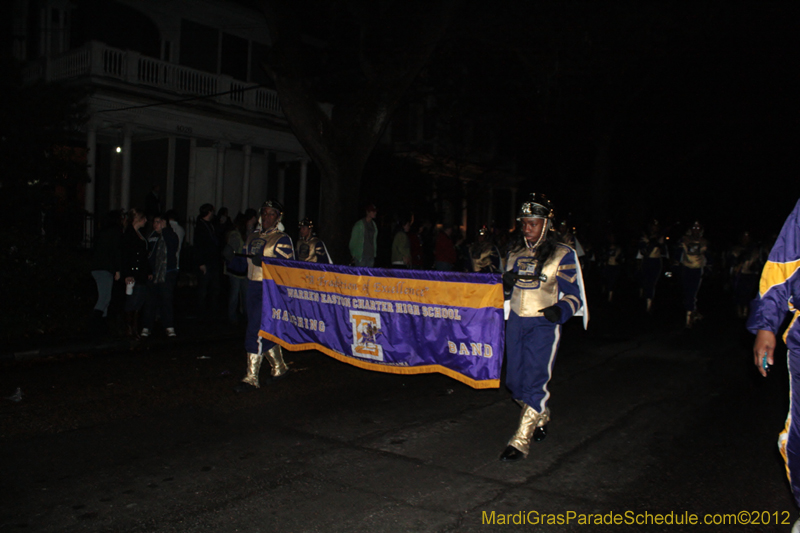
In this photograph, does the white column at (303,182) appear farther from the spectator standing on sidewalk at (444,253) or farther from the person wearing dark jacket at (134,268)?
the person wearing dark jacket at (134,268)

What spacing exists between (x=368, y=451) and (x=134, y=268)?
6.15m

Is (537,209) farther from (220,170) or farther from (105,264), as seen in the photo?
(220,170)

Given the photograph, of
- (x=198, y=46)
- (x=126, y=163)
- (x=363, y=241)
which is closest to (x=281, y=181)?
(x=198, y=46)

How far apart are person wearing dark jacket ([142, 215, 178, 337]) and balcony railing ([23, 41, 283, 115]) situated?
865cm

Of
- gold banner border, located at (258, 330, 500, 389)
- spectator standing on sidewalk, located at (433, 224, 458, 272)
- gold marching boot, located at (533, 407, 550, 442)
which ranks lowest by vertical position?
gold marching boot, located at (533, 407, 550, 442)

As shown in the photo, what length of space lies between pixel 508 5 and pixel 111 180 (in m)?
12.9

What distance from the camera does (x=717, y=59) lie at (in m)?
29.1

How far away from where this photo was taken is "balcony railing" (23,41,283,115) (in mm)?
17297

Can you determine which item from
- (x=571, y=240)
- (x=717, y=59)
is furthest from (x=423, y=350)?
(x=717, y=59)

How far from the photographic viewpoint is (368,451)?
17.4ft

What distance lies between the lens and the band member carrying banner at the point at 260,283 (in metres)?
7.33

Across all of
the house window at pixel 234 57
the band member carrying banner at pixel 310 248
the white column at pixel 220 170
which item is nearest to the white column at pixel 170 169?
the white column at pixel 220 170

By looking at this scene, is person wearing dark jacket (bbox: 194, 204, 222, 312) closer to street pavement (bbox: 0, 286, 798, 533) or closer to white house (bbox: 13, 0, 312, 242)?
street pavement (bbox: 0, 286, 798, 533)

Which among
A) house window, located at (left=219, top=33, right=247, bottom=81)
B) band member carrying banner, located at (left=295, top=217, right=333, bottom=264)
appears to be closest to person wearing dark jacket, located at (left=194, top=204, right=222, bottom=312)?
band member carrying banner, located at (left=295, top=217, right=333, bottom=264)
